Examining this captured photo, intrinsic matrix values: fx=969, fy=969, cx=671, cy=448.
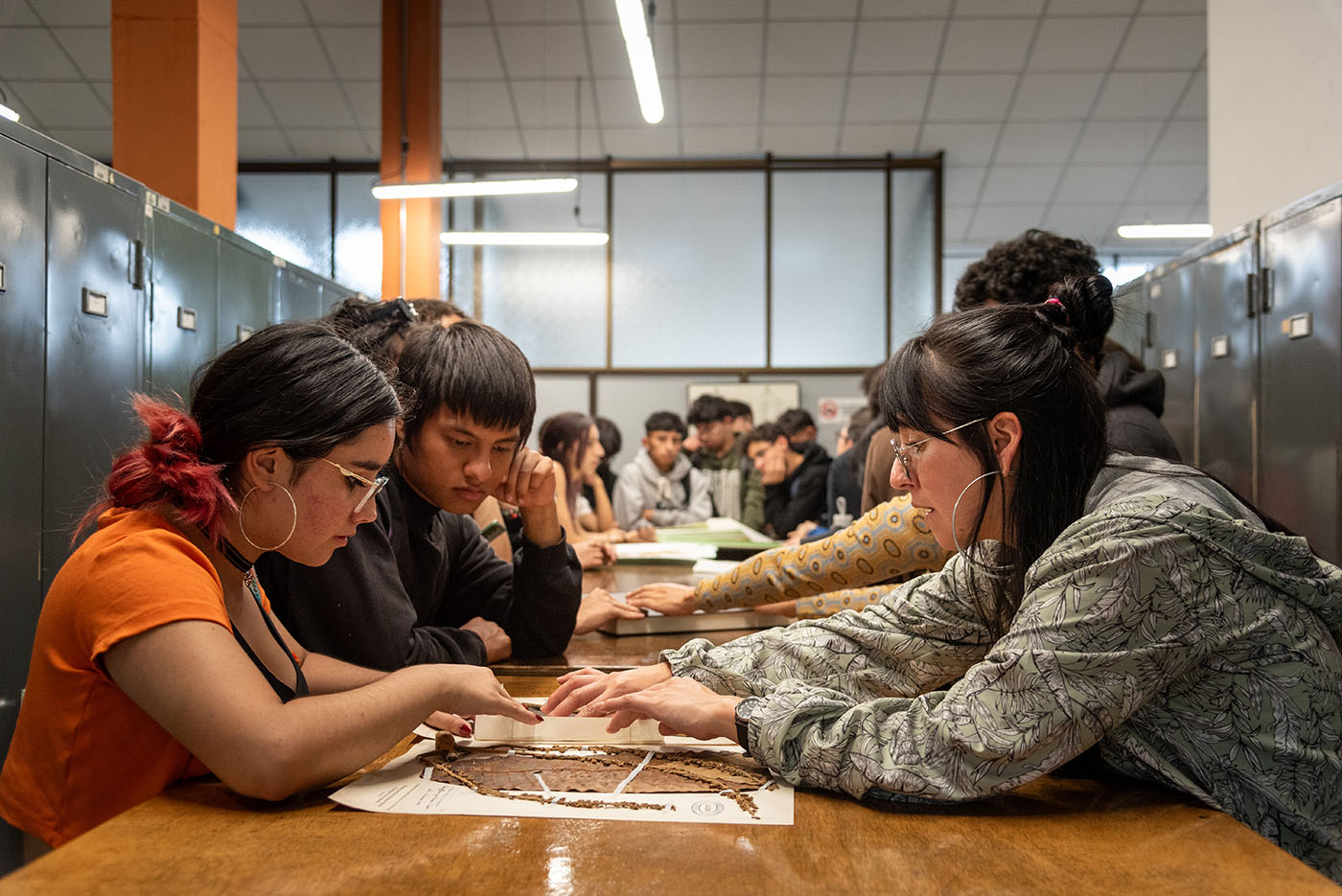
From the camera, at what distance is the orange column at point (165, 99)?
388 cm

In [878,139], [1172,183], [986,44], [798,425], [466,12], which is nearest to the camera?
[798,425]

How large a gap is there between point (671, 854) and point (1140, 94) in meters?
8.07

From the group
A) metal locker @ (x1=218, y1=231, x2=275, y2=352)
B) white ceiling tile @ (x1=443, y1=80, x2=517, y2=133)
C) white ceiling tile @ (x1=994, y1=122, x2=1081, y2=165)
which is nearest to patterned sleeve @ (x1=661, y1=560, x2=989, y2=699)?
metal locker @ (x1=218, y1=231, x2=275, y2=352)

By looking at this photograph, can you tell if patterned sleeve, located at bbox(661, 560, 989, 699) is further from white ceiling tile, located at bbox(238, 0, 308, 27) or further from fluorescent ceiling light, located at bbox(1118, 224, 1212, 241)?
white ceiling tile, located at bbox(238, 0, 308, 27)

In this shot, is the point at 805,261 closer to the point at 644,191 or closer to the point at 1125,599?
the point at 644,191

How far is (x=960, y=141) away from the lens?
8.00 metres

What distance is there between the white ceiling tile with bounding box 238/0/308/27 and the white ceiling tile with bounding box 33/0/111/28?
884 mm

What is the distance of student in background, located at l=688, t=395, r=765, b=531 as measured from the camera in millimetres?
6645

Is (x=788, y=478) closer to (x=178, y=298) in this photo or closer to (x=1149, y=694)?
(x=178, y=298)

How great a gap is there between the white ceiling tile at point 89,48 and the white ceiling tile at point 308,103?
1.02m

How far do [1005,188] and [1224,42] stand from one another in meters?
4.90

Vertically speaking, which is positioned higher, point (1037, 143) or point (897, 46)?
point (897, 46)

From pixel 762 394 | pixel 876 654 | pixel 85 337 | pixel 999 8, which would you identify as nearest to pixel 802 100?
pixel 999 8

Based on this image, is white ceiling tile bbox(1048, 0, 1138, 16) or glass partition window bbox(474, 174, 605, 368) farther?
glass partition window bbox(474, 174, 605, 368)
